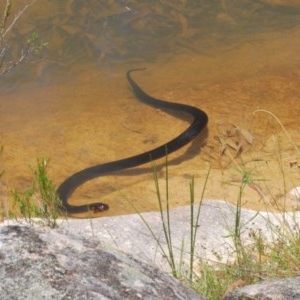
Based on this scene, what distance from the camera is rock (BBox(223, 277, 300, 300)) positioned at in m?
2.04

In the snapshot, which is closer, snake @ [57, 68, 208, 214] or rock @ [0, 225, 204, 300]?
rock @ [0, 225, 204, 300]

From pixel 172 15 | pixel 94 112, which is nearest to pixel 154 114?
pixel 94 112

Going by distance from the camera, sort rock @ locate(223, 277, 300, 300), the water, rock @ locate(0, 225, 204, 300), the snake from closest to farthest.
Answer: rock @ locate(0, 225, 204, 300) → rock @ locate(223, 277, 300, 300) → the snake → the water

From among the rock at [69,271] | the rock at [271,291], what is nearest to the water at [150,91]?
the rock at [271,291]

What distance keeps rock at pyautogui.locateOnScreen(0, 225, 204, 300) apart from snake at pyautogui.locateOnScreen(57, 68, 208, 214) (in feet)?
11.2

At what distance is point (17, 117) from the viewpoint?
7367 millimetres

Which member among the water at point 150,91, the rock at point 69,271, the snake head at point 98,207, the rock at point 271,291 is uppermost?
the rock at point 69,271

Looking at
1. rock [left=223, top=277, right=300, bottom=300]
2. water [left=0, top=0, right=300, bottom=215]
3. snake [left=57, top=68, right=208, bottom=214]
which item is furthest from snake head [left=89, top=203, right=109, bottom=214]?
rock [left=223, top=277, right=300, bottom=300]

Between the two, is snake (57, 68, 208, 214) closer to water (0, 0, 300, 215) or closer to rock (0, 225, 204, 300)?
water (0, 0, 300, 215)

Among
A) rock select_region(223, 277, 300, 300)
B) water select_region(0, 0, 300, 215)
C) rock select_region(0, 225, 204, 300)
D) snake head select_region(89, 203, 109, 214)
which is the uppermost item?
rock select_region(0, 225, 204, 300)

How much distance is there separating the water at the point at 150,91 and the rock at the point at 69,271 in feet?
11.1

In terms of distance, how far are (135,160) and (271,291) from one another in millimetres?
4501

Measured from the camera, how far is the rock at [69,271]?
5.99ft

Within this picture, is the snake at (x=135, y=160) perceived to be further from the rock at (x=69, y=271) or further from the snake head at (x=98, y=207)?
the rock at (x=69, y=271)
